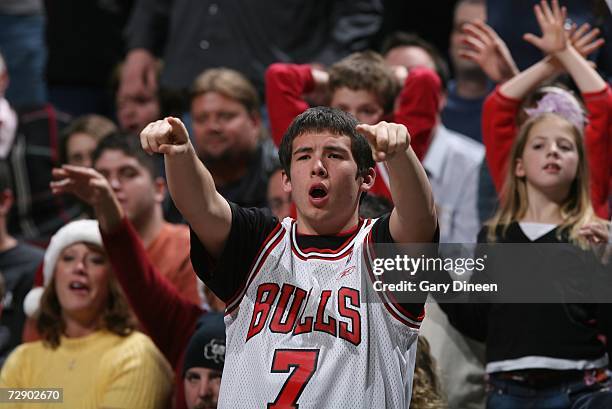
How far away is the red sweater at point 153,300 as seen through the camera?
4.59 metres

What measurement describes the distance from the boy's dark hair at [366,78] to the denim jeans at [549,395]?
1346mm

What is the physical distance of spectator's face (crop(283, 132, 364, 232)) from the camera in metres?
3.42

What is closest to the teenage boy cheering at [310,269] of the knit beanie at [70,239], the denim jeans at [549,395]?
the denim jeans at [549,395]

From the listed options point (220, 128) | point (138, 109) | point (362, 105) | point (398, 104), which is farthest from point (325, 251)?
point (138, 109)

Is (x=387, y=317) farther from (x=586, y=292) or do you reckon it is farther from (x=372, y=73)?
(x=372, y=73)

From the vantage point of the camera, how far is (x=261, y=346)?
11.1 feet

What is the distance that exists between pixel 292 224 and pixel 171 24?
341cm

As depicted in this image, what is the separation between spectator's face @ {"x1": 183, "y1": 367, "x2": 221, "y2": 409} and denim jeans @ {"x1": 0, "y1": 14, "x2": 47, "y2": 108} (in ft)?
10.0

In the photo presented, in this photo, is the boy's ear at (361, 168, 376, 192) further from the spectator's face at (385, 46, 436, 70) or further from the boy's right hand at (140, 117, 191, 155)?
the spectator's face at (385, 46, 436, 70)

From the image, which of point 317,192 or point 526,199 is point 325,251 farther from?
point 526,199

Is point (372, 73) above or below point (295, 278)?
above

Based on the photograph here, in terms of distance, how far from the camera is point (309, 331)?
339 centimetres

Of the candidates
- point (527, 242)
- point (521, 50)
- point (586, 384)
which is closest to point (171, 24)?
point (521, 50)

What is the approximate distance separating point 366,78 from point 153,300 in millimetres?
1264
